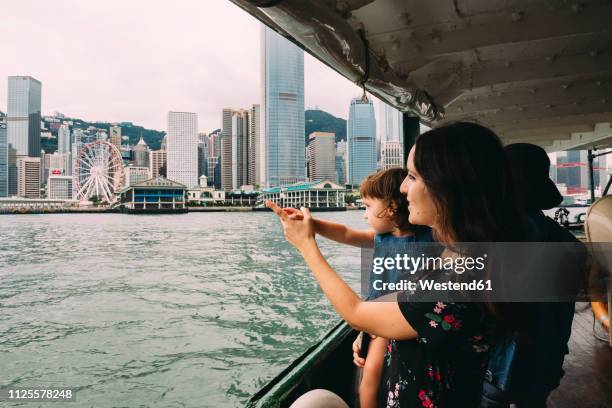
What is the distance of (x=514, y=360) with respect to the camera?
3.04 feet

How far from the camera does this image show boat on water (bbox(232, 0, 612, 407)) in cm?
157

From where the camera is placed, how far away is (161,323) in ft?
26.1

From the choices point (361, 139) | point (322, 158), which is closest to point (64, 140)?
point (322, 158)

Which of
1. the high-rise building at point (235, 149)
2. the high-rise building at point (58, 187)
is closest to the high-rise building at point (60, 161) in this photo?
the high-rise building at point (58, 187)

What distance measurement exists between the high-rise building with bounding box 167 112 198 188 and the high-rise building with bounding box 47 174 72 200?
59.1ft

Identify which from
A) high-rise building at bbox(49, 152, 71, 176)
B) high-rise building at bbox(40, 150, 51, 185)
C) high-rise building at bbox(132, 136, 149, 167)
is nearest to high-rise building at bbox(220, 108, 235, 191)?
high-rise building at bbox(132, 136, 149, 167)

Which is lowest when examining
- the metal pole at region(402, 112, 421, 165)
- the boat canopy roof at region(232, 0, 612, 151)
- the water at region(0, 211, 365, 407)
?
the water at region(0, 211, 365, 407)

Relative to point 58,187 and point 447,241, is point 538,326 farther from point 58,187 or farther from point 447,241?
point 58,187

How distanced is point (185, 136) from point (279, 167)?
1334 inches

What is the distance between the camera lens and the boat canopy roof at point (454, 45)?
67.9 inches

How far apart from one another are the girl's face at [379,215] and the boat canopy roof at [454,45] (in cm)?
76

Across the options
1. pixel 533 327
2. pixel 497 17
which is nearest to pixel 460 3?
pixel 497 17

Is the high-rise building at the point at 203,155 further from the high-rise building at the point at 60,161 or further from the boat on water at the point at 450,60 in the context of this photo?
the boat on water at the point at 450,60

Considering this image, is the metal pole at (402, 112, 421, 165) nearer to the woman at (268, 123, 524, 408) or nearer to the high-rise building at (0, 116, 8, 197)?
the woman at (268, 123, 524, 408)
